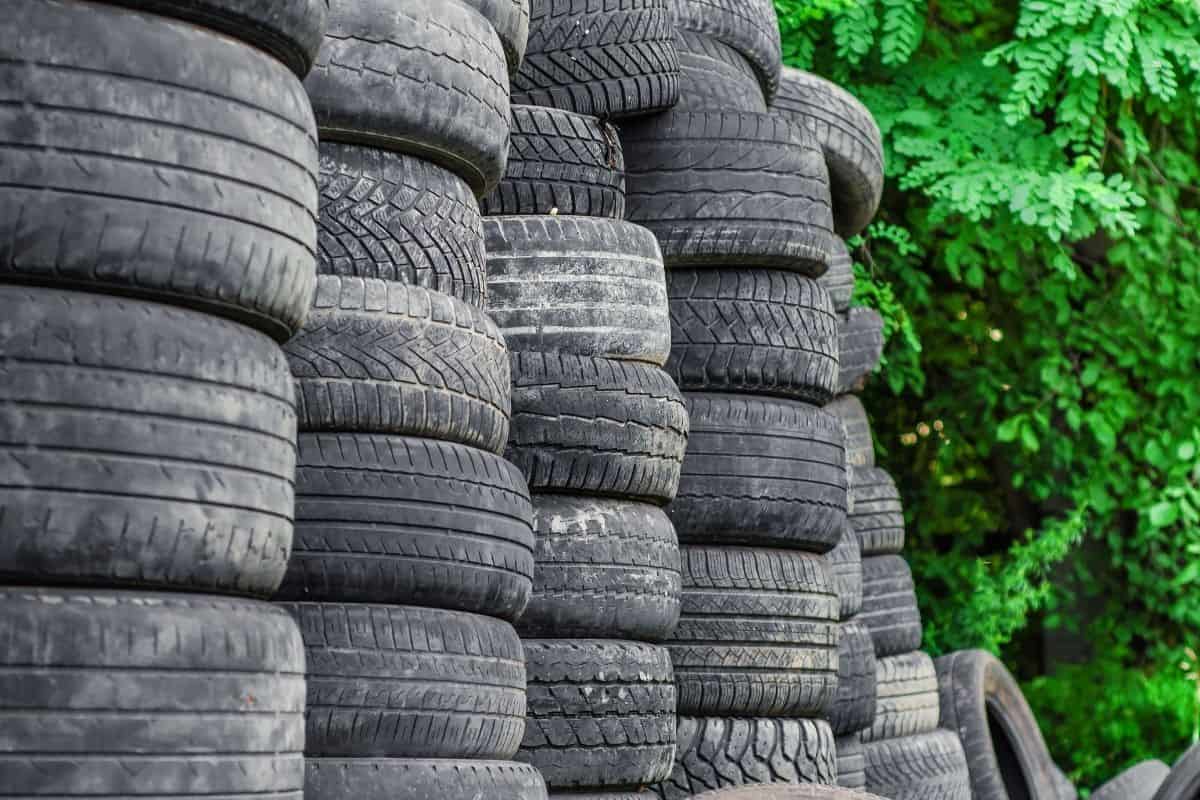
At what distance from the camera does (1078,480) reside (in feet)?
35.2

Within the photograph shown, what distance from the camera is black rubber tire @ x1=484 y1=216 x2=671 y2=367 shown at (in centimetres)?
429

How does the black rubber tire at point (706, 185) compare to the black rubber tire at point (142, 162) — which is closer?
the black rubber tire at point (142, 162)

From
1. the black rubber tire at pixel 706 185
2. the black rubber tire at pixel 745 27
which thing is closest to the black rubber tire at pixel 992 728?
the black rubber tire at pixel 745 27

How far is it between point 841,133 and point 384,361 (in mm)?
3506

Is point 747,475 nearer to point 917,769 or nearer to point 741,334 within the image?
point 741,334

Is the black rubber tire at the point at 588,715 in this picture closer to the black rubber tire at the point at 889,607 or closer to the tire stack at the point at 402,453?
the tire stack at the point at 402,453

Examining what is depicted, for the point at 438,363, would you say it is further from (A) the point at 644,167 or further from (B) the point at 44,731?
(A) the point at 644,167

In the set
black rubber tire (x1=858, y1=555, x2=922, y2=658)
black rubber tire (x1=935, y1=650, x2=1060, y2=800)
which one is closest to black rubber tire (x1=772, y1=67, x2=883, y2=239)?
black rubber tire (x1=858, y1=555, x2=922, y2=658)

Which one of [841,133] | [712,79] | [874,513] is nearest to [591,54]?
[712,79]

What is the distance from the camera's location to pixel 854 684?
5.95 metres

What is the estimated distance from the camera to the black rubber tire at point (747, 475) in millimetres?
5082

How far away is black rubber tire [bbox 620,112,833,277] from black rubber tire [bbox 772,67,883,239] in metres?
1.16

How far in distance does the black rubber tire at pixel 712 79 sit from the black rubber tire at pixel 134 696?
9.66ft

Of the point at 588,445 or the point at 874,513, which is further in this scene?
the point at 874,513
